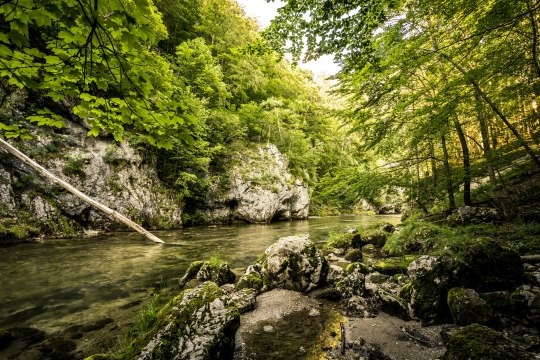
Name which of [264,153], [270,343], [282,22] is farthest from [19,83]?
[264,153]

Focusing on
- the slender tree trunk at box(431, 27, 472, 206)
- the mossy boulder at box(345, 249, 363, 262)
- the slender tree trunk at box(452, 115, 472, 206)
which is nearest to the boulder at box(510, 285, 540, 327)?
the slender tree trunk at box(431, 27, 472, 206)

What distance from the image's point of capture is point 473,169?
257 inches

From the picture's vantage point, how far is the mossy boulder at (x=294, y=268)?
5.31 meters

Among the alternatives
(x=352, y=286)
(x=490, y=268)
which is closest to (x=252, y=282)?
(x=352, y=286)

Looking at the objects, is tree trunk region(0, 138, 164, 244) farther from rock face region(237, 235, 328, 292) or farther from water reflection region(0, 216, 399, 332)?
rock face region(237, 235, 328, 292)

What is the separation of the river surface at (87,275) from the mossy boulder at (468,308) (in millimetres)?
5319

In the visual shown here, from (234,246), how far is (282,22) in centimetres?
919

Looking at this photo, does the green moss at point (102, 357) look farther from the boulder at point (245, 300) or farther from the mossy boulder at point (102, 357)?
the boulder at point (245, 300)

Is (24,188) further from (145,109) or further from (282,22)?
(282,22)

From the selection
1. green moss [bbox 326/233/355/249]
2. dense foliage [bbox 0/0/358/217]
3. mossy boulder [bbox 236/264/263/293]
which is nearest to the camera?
dense foliage [bbox 0/0/358/217]

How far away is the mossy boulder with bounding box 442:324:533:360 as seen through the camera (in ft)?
6.67

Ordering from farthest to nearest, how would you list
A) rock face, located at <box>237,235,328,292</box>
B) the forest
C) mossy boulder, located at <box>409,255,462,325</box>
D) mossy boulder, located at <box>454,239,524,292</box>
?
rock face, located at <box>237,235,328,292</box> → mossy boulder, located at <box>454,239,524,292</box> → mossy boulder, located at <box>409,255,462,325</box> → the forest

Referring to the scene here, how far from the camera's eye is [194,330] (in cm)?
268

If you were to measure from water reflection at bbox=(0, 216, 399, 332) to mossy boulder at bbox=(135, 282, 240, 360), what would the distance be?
2356mm
